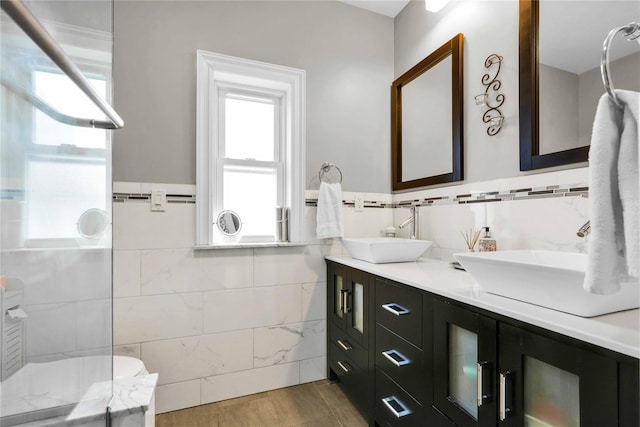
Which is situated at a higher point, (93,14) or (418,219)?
(93,14)

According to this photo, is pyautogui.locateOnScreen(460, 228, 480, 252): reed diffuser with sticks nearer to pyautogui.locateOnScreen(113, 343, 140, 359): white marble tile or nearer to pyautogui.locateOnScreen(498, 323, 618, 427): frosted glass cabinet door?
pyautogui.locateOnScreen(498, 323, 618, 427): frosted glass cabinet door

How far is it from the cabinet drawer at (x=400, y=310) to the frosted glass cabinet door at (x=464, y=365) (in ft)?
0.34

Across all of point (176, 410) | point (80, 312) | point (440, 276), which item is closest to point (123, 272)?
point (176, 410)

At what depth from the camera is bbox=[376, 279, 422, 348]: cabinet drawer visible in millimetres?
1241

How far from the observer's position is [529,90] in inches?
55.0

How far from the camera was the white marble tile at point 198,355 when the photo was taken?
5.87ft

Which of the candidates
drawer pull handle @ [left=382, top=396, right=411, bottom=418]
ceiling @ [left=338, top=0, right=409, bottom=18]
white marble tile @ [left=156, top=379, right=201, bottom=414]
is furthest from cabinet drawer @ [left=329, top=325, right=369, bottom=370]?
ceiling @ [left=338, top=0, right=409, bottom=18]

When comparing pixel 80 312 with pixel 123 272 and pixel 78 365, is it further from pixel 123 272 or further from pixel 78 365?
pixel 123 272

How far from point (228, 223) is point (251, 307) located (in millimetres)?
556

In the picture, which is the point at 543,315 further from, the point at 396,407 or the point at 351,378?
the point at 351,378

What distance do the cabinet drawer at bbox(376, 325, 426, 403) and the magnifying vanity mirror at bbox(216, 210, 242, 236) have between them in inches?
40.6

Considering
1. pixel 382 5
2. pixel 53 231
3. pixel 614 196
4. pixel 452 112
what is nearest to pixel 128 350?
pixel 53 231

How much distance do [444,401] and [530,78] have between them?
1.39 meters

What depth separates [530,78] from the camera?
1.39 metres
